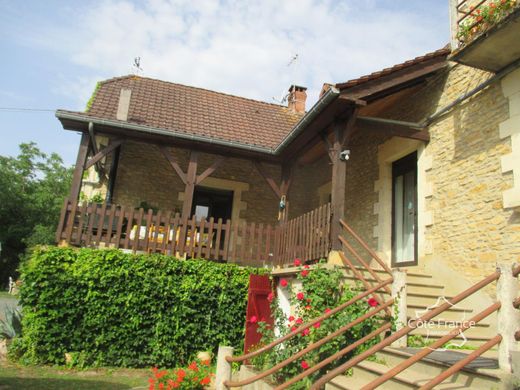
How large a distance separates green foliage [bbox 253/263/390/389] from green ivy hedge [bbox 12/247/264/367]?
1601 mm

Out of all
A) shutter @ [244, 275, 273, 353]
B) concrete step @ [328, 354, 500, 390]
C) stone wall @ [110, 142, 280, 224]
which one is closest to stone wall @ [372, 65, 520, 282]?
concrete step @ [328, 354, 500, 390]

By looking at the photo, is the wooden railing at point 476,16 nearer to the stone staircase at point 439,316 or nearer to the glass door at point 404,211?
the glass door at point 404,211

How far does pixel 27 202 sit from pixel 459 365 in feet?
106

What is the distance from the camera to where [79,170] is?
722 centimetres

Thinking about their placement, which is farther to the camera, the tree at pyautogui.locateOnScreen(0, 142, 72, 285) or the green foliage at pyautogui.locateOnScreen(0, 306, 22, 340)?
the tree at pyautogui.locateOnScreen(0, 142, 72, 285)

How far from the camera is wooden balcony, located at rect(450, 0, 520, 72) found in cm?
452

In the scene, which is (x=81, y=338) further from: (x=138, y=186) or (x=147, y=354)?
(x=138, y=186)

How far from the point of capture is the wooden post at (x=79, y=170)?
7.02 m

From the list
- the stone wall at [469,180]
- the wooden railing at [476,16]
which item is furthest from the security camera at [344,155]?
the wooden railing at [476,16]

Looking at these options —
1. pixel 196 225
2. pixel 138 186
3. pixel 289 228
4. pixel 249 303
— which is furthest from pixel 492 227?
pixel 138 186

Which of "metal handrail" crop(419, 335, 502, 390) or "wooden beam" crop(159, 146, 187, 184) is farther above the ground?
"wooden beam" crop(159, 146, 187, 184)

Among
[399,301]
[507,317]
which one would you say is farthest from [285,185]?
[507,317]

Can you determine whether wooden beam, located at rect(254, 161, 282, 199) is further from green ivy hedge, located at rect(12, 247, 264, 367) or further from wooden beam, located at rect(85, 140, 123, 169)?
wooden beam, located at rect(85, 140, 123, 169)

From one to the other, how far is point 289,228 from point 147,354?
3.21 m
